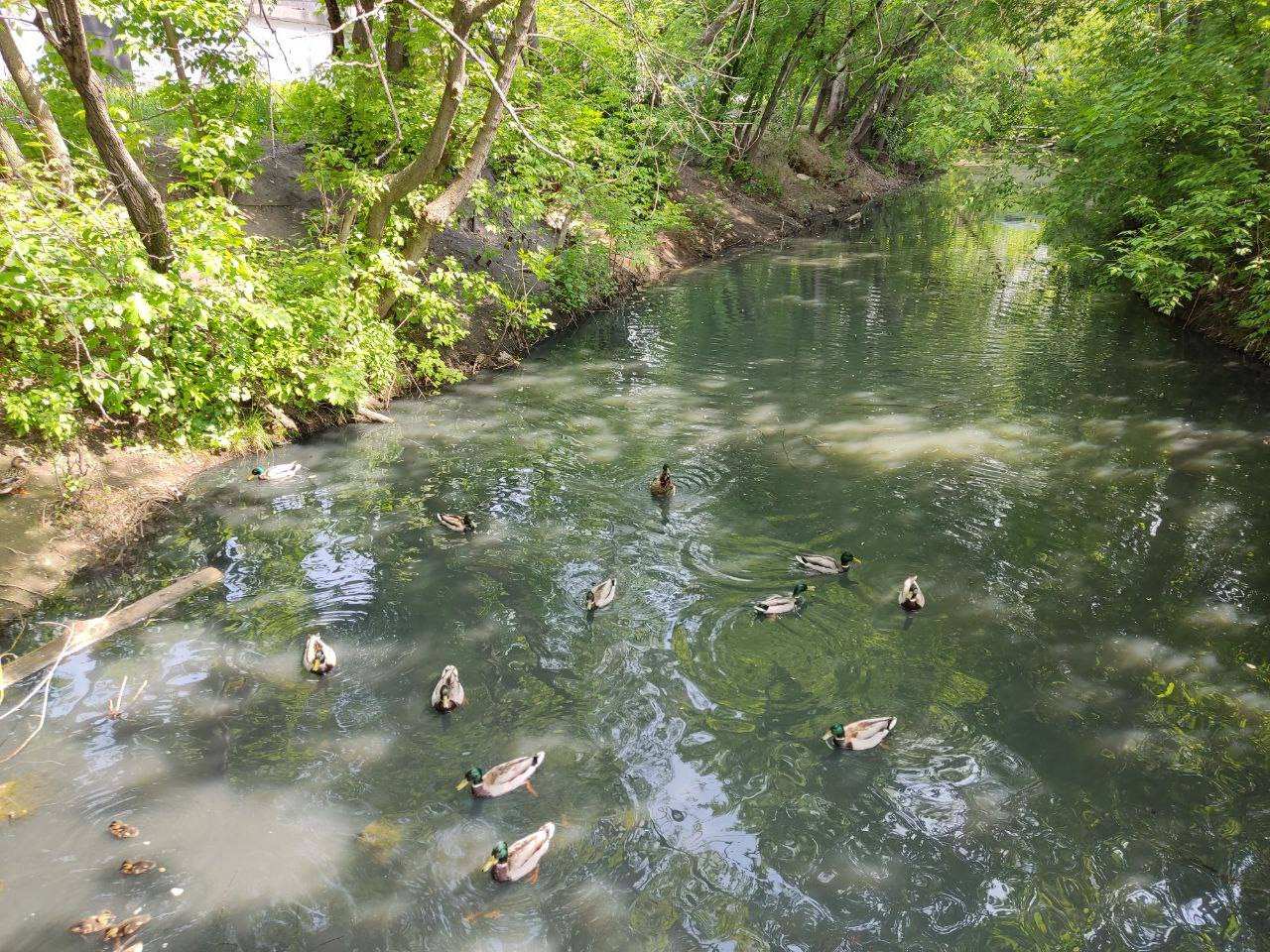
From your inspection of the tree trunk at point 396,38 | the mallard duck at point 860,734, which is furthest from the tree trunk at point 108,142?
the mallard duck at point 860,734

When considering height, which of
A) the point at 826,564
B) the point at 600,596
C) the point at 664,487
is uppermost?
the point at 664,487

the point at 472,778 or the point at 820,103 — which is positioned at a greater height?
the point at 820,103

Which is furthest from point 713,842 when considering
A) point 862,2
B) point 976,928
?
point 862,2

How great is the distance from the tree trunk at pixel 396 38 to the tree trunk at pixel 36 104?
5.87 meters

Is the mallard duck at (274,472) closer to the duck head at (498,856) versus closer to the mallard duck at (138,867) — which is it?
the mallard duck at (138,867)

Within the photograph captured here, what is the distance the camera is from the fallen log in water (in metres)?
6.52

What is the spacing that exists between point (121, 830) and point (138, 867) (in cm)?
41

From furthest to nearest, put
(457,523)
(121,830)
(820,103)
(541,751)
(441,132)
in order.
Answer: (820,103) < (441,132) < (457,523) < (541,751) < (121,830)

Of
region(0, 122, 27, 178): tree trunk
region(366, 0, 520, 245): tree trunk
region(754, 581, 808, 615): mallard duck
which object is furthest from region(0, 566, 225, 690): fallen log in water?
region(366, 0, 520, 245): tree trunk

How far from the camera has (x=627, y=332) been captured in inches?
717

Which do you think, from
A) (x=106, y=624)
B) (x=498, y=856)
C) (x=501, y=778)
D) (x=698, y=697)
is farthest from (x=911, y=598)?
(x=106, y=624)

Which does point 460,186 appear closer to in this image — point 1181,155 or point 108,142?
point 108,142

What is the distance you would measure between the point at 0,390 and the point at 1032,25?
2474cm

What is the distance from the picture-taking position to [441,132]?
10.7 metres
